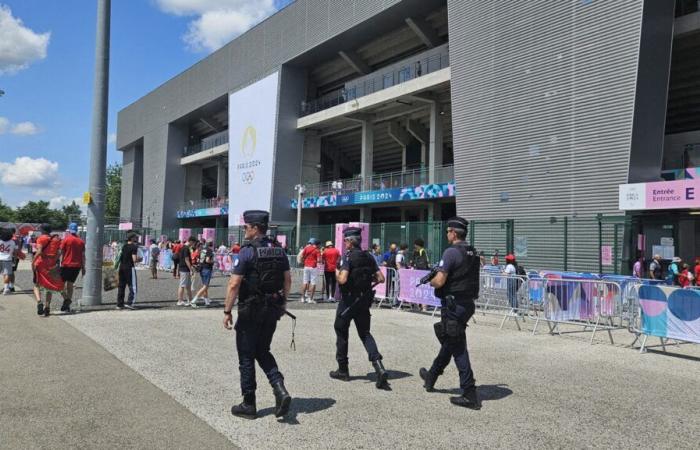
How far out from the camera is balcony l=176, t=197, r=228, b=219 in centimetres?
4522

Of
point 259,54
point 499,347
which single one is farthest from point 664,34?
point 259,54

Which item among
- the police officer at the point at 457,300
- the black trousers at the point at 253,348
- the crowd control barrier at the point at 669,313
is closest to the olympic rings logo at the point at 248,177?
the crowd control barrier at the point at 669,313

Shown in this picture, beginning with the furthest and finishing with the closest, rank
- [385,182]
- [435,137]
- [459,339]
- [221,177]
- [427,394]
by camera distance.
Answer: [221,177], [385,182], [435,137], [427,394], [459,339]

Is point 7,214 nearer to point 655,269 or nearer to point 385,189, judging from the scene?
point 385,189

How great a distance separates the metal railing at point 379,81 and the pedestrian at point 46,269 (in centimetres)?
2195

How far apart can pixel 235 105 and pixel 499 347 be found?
36240 millimetres

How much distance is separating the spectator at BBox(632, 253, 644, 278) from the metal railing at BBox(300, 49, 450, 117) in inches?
588

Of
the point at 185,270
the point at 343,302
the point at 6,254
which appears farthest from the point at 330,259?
the point at 6,254

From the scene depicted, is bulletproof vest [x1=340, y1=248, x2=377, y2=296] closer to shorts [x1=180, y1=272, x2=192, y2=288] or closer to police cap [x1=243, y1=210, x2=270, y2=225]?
police cap [x1=243, y1=210, x2=270, y2=225]

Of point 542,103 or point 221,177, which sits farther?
point 221,177

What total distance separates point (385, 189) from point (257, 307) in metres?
26.7

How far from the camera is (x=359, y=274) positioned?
6074 mm

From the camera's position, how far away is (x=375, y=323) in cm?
1080

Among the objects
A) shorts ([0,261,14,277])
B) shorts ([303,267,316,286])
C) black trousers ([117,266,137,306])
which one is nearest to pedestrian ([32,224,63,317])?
black trousers ([117,266,137,306])
